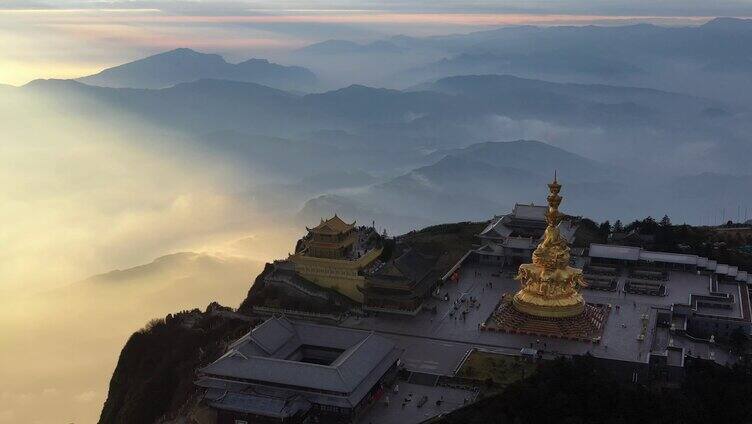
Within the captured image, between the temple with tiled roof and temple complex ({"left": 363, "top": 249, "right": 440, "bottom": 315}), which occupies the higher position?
the temple with tiled roof

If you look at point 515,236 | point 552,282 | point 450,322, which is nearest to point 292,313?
point 450,322

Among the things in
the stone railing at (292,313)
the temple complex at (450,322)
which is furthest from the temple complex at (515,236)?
the stone railing at (292,313)

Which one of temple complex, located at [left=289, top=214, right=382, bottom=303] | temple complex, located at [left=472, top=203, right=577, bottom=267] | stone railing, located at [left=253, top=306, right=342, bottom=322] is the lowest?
stone railing, located at [left=253, top=306, right=342, bottom=322]

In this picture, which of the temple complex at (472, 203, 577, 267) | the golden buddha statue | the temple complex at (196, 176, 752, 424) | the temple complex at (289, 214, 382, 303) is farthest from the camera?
the temple complex at (472, 203, 577, 267)

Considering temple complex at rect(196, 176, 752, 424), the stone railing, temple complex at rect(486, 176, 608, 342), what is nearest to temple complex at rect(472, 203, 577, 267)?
temple complex at rect(196, 176, 752, 424)

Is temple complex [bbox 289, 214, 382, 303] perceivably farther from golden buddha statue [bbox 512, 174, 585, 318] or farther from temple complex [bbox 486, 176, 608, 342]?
golden buddha statue [bbox 512, 174, 585, 318]

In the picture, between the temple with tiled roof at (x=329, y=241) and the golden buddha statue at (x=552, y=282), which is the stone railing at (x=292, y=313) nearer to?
the temple with tiled roof at (x=329, y=241)
